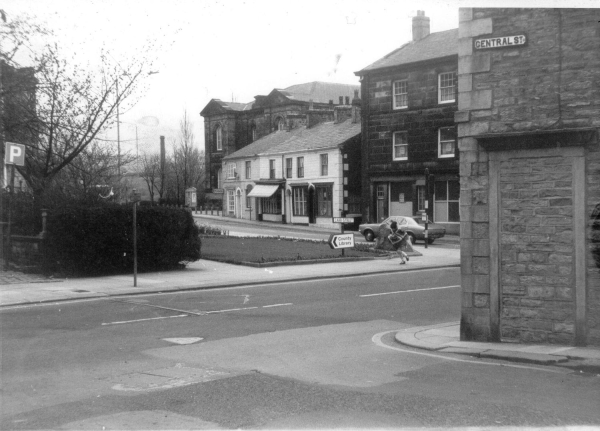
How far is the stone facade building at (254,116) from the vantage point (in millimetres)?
68250

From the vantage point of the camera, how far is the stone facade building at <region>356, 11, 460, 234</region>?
48.4m

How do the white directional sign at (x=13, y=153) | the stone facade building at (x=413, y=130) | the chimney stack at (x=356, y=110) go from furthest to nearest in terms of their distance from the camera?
the chimney stack at (x=356, y=110) → the stone facade building at (x=413, y=130) → the white directional sign at (x=13, y=153)

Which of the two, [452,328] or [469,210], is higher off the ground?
[469,210]

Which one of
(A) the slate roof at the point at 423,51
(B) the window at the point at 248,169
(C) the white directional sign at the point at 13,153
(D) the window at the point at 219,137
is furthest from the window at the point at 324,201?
(C) the white directional sign at the point at 13,153

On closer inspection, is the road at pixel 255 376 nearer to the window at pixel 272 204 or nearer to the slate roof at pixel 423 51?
the slate roof at pixel 423 51

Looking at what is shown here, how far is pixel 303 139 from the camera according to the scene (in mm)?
60062

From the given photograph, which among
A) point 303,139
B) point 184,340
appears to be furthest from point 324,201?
point 184,340

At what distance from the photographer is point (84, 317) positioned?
1493 centimetres

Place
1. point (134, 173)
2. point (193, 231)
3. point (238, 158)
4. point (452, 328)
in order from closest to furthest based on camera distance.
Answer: point (452, 328) < point (193, 231) < point (134, 173) < point (238, 158)

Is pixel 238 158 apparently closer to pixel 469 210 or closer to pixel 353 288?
pixel 353 288

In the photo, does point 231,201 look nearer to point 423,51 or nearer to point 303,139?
point 303,139

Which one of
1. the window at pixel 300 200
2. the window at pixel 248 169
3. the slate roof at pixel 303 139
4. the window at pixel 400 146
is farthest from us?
the window at pixel 248 169

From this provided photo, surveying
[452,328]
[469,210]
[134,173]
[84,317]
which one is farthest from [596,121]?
[134,173]

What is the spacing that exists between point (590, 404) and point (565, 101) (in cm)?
505
